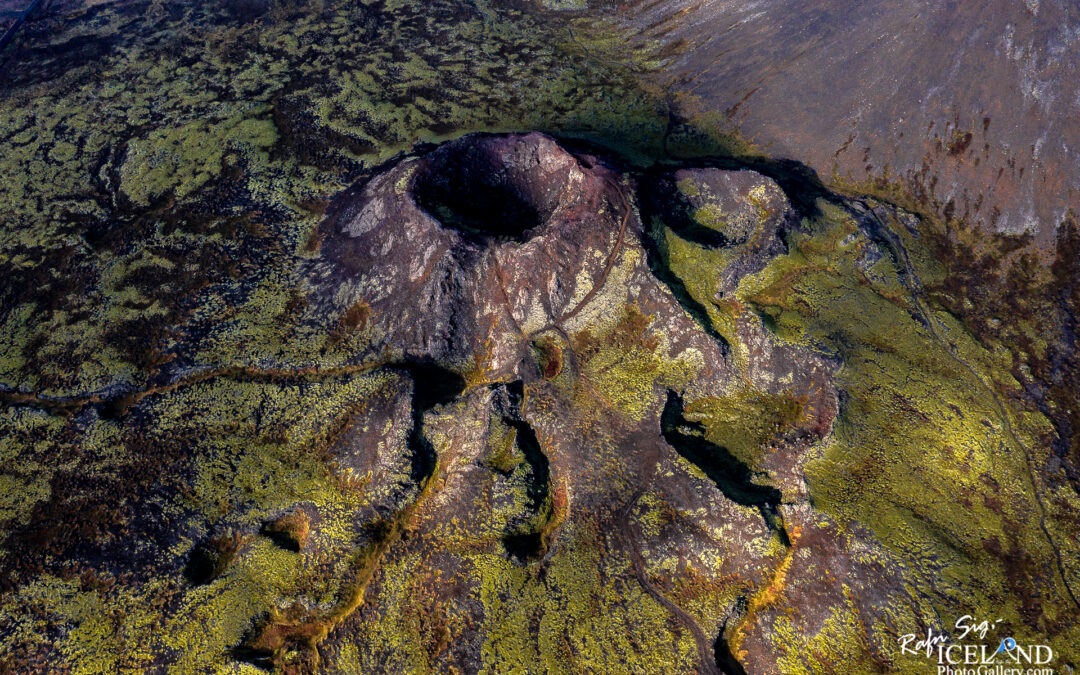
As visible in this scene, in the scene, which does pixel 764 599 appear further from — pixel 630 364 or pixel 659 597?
pixel 630 364

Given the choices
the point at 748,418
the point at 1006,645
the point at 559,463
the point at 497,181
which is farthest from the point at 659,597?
the point at 497,181

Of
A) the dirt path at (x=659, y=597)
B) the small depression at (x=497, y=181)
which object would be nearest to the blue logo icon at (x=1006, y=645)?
the dirt path at (x=659, y=597)

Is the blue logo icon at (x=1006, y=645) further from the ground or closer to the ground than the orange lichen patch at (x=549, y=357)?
closer to the ground

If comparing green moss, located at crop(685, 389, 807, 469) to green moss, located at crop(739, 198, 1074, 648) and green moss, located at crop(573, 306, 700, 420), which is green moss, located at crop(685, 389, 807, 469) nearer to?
green moss, located at crop(573, 306, 700, 420)

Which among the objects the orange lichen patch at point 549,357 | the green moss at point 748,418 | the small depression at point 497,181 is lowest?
the green moss at point 748,418

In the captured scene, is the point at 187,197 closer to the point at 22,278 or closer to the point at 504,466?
the point at 22,278

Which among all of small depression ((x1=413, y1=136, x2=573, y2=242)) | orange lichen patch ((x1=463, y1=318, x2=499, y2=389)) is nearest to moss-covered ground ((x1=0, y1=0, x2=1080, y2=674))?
orange lichen patch ((x1=463, y1=318, x2=499, y2=389))

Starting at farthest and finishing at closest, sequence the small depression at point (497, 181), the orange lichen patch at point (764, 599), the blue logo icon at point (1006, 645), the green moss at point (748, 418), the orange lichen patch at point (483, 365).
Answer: the small depression at point (497, 181), the orange lichen patch at point (483, 365), the green moss at point (748, 418), the orange lichen patch at point (764, 599), the blue logo icon at point (1006, 645)

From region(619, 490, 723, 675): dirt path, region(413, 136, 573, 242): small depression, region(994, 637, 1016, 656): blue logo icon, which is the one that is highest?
region(413, 136, 573, 242): small depression

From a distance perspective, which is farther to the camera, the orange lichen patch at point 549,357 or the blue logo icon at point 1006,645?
the orange lichen patch at point 549,357

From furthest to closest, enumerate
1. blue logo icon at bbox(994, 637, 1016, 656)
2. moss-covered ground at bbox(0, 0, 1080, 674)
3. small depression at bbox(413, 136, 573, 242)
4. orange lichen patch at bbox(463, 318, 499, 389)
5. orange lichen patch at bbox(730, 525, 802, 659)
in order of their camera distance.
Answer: small depression at bbox(413, 136, 573, 242), orange lichen patch at bbox(463, 318, 499, 389), moss-covered ground at bbox(0, 0, 1080, 674), orange lichen patch at bbox(730, 525, 802, 659), blue logo icon at bbox(994, 637, 1016, 656)

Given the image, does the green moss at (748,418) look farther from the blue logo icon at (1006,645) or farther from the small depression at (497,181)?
the small depression at (497,181)
